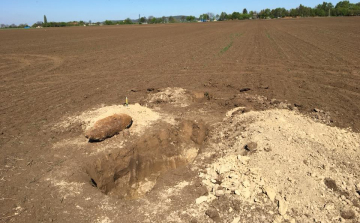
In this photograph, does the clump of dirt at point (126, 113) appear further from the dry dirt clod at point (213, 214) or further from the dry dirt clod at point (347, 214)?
the dry dirt clod at point (347, 214)

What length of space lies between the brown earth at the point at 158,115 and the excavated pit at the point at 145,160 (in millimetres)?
183

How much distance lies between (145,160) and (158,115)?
197 cm

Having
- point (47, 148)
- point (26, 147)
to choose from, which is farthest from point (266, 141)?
point (26, 147)

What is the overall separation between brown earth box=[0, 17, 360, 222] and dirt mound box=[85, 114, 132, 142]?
0.71 ft

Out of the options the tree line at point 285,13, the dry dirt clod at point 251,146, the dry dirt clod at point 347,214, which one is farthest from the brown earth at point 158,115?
the tree line at point 285,13

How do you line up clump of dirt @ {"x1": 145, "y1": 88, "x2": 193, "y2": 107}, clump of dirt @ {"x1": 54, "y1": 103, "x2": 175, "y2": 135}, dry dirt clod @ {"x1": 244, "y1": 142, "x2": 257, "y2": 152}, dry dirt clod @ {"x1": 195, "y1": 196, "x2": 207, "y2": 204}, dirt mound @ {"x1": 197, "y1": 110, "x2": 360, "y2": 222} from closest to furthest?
dirt mound @ {"x1": 197, "y1": 110, "x2": 360, "y2": 222} < dry dirt clod @ {"x1": 195, "y1": 196, "x2": 207, "y2": 204} < dry dirt clod @ {"x1": 244, "y1": 142, "x2": 257, "y2": 152} < clump of dirt @ {"x1": 54, "y1": 103, "x2": 175, "y2": 135} < clump of dirt @ {"x1": 145, "y1": 88, "x2": 193, "y2": 107}

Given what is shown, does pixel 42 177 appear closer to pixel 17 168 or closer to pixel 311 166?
pixel 17 168

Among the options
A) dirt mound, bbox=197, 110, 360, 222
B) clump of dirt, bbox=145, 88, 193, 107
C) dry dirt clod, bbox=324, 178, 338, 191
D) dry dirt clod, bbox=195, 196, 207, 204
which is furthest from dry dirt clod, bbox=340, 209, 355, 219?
clump of dirt, bbox=145, 88, 193, 107

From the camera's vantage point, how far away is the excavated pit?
226 inches

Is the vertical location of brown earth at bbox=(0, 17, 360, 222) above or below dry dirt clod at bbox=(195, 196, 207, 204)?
above

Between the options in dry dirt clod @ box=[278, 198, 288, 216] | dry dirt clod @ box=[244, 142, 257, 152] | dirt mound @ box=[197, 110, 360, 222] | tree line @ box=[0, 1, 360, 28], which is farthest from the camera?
tree line @ box=[0, 1, 360, 28]

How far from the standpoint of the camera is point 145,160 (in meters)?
6.43

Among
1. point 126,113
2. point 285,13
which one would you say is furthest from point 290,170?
point 285,13

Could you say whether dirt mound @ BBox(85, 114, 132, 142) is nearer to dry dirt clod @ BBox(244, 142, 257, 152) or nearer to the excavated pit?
the excavated pit
